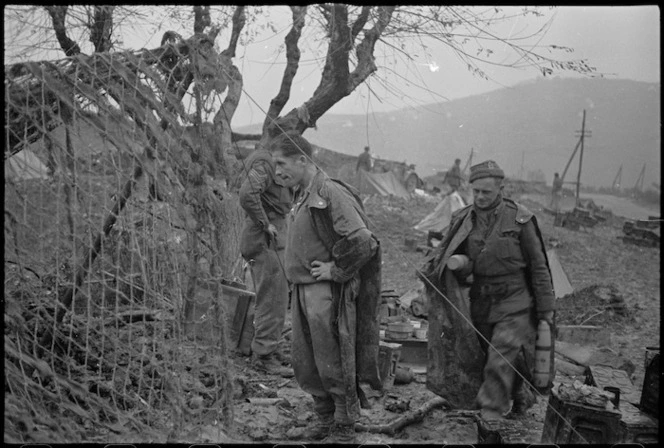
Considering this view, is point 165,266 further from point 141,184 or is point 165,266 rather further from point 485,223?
point 485,223

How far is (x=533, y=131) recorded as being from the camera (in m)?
72.4

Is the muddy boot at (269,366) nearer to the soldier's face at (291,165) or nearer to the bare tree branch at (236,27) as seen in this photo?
the soldier's face at (291,165)

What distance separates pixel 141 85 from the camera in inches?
139

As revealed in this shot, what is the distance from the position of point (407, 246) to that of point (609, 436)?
12.1 m

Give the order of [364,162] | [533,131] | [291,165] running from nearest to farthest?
[291,165] → [364,162] → [533,131]

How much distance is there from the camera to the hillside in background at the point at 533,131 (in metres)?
61.8

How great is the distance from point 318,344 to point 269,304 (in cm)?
191

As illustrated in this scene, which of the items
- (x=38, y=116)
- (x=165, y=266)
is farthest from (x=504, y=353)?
(x=38, y=116)

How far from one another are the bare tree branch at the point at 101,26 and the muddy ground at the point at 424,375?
4974 mm

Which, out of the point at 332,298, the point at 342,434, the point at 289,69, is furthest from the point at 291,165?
the point at 289,69

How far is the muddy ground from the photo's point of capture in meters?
4.70

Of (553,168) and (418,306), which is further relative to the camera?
(553,168)

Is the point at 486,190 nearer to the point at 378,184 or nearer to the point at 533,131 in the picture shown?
the point at 378,184

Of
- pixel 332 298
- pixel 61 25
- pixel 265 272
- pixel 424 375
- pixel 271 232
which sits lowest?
pixel 424 375
